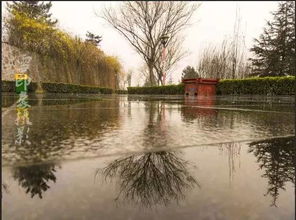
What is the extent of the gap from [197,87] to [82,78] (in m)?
18.9

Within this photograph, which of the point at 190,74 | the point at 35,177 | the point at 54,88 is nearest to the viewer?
the point at 35,177

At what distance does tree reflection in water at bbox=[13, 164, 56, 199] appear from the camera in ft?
4.31

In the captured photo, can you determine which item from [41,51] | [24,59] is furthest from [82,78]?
[24,59]

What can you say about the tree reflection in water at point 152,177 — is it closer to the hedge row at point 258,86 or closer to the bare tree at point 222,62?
the hedge row at point 258,86

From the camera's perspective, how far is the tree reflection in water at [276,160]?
1.46 meters

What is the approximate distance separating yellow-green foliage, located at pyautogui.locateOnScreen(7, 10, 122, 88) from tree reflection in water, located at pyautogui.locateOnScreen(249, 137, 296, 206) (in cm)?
2431

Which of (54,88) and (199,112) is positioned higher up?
(54,88)

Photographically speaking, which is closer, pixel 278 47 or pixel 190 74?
pixel 278 47

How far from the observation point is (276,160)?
6.09 feet

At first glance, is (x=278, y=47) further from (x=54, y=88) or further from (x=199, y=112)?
(x=199, y=112)

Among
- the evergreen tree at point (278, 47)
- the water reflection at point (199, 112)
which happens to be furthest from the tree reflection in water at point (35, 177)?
the evergreen tree at point (278, 47)

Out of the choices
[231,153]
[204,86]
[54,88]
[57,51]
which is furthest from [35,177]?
[57,51]

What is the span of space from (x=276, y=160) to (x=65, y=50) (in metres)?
28.9

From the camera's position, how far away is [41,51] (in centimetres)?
2627
